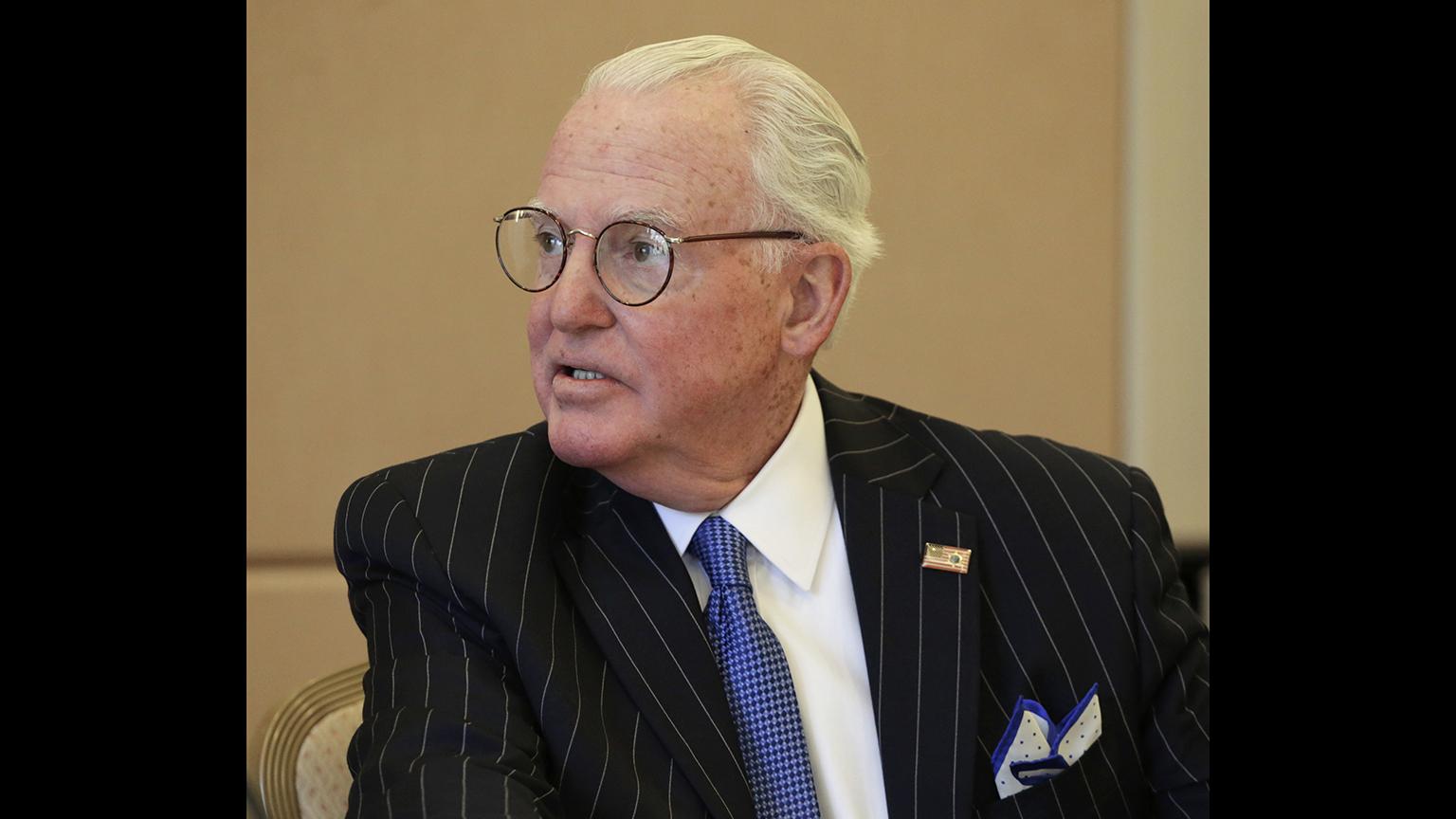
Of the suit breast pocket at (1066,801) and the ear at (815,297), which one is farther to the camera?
the ear at (815,297)

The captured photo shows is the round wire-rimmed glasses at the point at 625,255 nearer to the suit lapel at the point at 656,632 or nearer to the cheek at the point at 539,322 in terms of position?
the cheek at the point at 539,322

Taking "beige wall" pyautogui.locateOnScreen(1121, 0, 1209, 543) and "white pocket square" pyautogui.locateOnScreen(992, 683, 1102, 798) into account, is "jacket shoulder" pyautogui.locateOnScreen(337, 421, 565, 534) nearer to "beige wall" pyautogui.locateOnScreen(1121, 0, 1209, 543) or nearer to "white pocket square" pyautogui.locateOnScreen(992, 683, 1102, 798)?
"white pocket square" pyautogui.locateOnScreen(992, 683, 1102, 798)

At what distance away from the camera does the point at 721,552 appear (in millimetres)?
1783

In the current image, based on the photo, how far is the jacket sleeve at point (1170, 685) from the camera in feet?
5.93

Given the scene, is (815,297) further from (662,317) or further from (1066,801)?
(1066,801)

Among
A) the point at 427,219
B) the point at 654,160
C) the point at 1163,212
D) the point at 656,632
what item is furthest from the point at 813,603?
the point at 1163,212

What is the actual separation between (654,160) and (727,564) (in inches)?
19.8

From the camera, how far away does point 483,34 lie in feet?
9.43

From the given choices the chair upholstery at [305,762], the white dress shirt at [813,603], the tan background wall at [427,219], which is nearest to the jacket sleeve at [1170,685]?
the white dress shirt at [813,603]

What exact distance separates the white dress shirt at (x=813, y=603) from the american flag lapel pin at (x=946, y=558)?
0.11m

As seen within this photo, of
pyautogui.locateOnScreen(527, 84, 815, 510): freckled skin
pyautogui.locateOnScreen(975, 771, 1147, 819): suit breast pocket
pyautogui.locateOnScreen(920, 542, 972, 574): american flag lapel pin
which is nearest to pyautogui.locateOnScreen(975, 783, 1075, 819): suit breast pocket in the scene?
pyautogui.locateOnScreen(975, 771, 1147, 819): suit breast pocket

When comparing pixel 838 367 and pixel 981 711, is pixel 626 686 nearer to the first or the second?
pixel 981 711

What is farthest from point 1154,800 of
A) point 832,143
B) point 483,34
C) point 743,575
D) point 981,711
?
point 483,34

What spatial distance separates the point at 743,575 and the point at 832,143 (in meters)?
0.59
